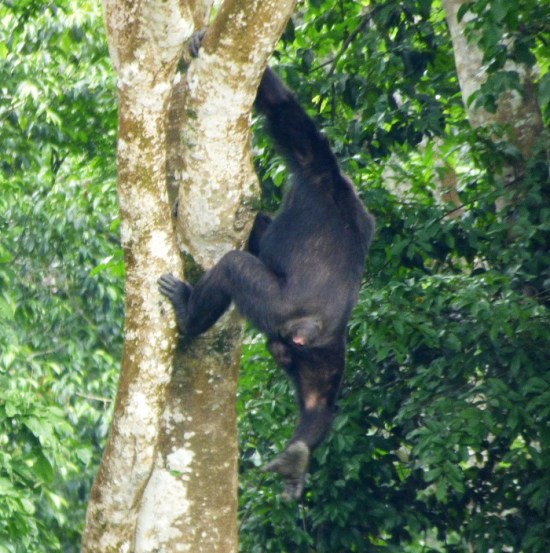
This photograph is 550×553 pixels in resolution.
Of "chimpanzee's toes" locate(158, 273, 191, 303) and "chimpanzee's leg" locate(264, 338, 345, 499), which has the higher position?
"chimpanzee's leg" locate(264, 338, 345, 499)

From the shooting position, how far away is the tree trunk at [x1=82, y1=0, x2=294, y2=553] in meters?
4.00

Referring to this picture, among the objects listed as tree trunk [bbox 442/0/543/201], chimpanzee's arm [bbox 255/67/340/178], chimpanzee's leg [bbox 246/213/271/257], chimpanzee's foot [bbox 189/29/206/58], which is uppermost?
tree trunk [bbox 442/0/543/201]

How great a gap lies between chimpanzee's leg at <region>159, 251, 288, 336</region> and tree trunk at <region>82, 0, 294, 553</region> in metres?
0.08

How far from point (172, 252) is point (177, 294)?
0.63 ft

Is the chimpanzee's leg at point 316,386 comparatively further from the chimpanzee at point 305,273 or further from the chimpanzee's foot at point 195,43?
the chimpanzee's foot at point 195,43

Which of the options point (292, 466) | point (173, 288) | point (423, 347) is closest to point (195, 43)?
point (173, 288)

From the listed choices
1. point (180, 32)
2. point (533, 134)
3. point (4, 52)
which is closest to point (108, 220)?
point (4, 52)

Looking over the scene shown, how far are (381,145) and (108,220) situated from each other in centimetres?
385

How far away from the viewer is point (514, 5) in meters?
5.41

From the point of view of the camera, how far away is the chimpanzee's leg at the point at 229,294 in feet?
14.0

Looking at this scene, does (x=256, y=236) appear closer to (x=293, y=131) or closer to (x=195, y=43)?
(x=293, y=131)

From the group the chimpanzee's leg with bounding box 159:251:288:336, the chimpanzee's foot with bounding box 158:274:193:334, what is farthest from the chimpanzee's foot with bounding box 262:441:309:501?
the chimpanzee's foot with bounding box 158:274:193:334

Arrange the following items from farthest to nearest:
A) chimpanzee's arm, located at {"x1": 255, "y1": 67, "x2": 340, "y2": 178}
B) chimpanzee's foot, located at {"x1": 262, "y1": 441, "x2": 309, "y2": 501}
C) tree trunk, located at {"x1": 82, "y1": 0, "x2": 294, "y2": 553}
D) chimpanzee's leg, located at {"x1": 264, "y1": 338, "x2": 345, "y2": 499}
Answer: chimpanzee's leg, located at {"x1": 264, "y1": 338, "x2": 345, "y2": 499}, chimpanzee's arm, located at {"x1": 255, "y1": 67, "x2": 340, "y2": 178}, chimpanzee's foot, located at {"x1": 262, "y1": 441, "x2": 309, "y2": 501}, tree trunk, located at {"x1": 82, "y1": 0, "x2": 294, "y2": 553}

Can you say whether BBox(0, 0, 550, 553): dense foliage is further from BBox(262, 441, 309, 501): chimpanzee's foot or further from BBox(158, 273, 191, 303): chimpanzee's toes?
BBox(158, 273, 191, 303): chimpanzee's toes
